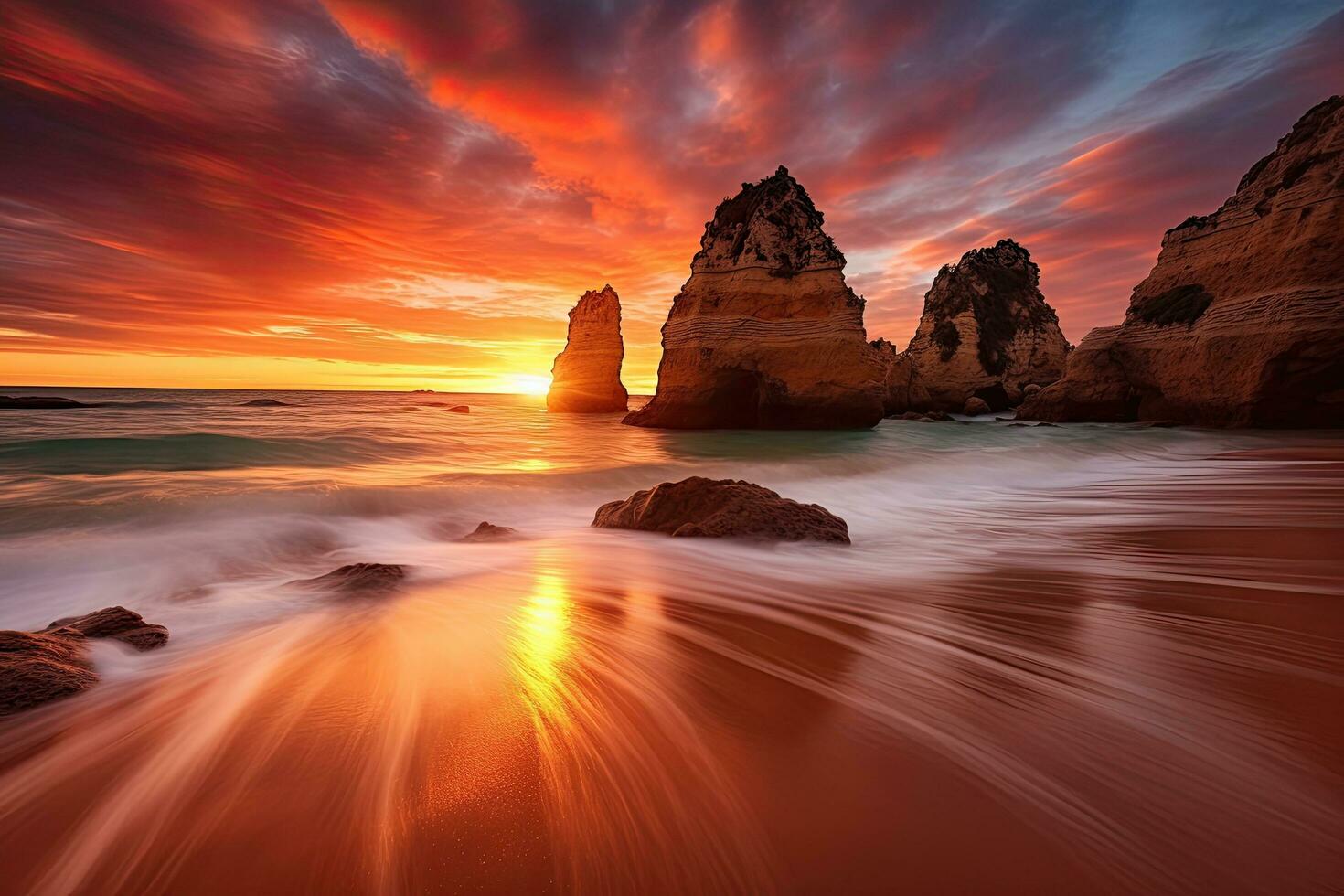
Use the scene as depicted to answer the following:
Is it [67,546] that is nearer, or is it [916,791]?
[916,791]

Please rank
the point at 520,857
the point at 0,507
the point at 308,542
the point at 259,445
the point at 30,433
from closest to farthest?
the point at 520,857 → the point at 308,542 → the point at 0,507 → the point at 259,445 → the point at 30,433

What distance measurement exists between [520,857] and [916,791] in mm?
987

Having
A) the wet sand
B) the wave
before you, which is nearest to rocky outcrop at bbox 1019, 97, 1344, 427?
the wet sand

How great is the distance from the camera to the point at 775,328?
1761cm

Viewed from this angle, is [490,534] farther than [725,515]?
Yes

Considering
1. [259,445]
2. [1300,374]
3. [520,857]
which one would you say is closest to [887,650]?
[520,857]

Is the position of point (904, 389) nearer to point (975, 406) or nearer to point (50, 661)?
point (975, 406)

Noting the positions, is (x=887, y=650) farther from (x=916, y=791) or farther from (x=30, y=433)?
(x=30, y=433)

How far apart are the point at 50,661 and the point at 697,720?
100 inches

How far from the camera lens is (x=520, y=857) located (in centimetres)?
113

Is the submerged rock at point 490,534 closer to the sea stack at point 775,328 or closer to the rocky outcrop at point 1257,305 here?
the sea stack at point 775,328

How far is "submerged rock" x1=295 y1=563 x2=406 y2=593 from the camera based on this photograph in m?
3.30

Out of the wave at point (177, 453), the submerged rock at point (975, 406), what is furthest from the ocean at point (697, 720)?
the submerged rock at point (975, 406)

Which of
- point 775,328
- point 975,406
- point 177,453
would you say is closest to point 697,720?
point 177,453
